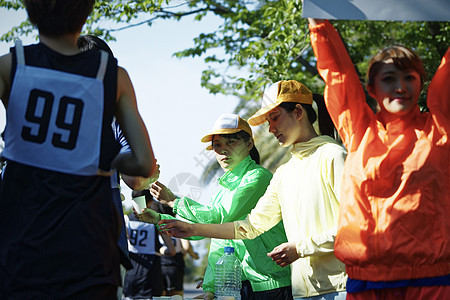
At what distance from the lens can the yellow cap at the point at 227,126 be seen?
5906 mm

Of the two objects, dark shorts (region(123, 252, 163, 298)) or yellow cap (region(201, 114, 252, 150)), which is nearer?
yellow cap (region(201, 114, 252, 150))

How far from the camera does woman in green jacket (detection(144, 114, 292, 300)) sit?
512 centimetres

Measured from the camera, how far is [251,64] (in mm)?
11242

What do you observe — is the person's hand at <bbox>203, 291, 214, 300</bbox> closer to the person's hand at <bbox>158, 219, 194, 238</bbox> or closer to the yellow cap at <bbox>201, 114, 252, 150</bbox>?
the person's hand at <bbox>158, 219, 194, 238</bbox>

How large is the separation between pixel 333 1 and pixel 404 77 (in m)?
0.50

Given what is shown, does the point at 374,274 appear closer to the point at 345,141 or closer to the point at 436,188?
the point at 436,188

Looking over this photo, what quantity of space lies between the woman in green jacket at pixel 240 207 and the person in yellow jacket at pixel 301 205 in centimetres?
57

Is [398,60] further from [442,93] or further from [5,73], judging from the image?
[5,73]

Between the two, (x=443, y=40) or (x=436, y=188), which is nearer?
(x=436, y=188)

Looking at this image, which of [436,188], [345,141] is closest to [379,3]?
[345,141]

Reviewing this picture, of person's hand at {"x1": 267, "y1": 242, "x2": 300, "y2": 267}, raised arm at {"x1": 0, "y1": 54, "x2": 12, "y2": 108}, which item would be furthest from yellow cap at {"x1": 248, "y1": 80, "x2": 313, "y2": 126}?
raised arm at {"x1": 0, "y1": 54, "x2": 12, "y2": 108}

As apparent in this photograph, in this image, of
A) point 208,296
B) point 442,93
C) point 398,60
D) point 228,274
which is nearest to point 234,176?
point 228,274

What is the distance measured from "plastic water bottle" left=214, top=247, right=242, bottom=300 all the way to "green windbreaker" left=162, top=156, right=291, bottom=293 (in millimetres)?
55

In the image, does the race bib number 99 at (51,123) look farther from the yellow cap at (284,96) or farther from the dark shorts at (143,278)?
the dark shorts at (143,278)
